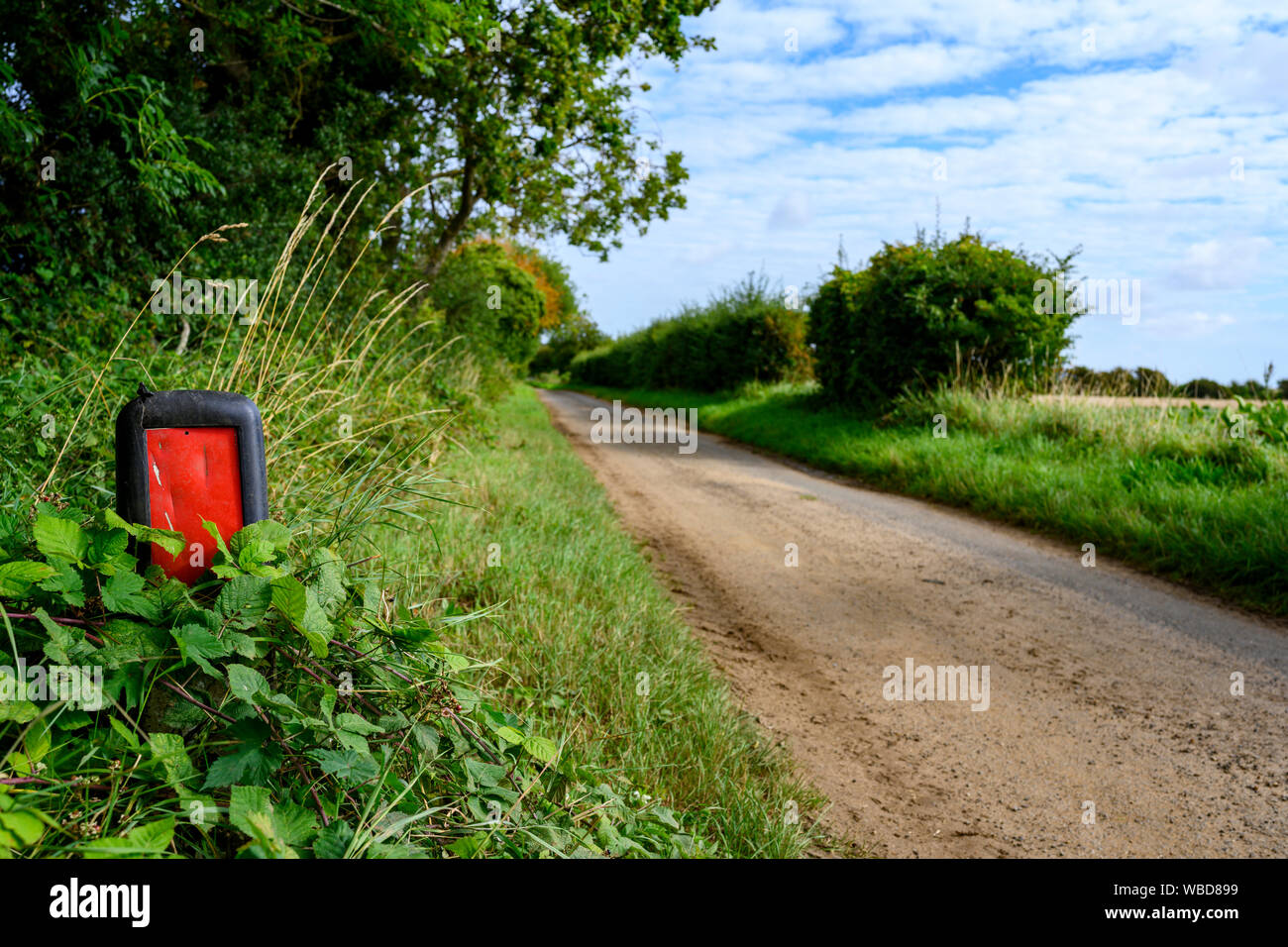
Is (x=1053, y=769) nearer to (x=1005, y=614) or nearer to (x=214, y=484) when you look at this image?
(x=1005, y=614)

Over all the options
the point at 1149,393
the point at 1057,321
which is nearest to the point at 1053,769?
the point at 1149,393

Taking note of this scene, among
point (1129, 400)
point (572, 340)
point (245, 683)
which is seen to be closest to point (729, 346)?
point (1129, 400)

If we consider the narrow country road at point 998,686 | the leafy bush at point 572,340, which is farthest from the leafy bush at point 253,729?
the leafy bush at point 572,340

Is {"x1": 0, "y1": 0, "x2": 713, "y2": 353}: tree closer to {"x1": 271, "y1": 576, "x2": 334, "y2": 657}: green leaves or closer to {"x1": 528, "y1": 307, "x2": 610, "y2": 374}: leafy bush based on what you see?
{"x1": 271, "y1": 576, "x2": 334, "y2": 657}: green leaves

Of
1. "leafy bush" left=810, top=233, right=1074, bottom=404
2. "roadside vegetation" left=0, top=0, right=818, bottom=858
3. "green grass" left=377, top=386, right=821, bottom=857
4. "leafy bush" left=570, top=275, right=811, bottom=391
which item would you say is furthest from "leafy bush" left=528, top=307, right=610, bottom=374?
"green grass" left=377, top=386, right=821, bottom=857

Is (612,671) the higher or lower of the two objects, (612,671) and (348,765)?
the lower

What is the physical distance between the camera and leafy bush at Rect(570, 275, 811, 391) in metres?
20.2

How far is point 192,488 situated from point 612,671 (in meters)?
1.80

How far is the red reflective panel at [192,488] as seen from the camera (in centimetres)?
179

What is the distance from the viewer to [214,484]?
185cm

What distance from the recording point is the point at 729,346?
21719mm

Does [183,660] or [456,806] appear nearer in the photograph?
[183,660]

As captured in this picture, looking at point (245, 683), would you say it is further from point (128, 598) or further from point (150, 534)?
point (150, 534)
